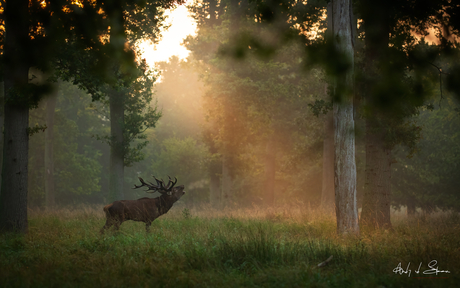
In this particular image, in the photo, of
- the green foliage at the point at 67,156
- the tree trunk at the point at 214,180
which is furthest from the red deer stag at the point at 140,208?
the green foliage at the point at 67,156

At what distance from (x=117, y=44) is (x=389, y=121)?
8884mm

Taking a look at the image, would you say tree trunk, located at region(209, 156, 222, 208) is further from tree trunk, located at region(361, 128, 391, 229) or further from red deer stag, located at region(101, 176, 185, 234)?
tree trunk, located at region(361, 128, 391, 229)

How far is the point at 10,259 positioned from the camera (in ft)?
24.5

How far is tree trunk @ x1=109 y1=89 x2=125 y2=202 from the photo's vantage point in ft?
65.3

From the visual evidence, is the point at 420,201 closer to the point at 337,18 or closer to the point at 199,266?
the point at 337,18

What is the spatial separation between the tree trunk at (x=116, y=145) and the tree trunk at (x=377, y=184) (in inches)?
Answer: 521

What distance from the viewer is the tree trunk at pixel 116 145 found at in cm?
1989

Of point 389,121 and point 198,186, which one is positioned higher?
point 389,121

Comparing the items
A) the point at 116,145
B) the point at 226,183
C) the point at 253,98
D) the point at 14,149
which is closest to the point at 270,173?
the point at 226,183

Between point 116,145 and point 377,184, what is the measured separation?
13804mm

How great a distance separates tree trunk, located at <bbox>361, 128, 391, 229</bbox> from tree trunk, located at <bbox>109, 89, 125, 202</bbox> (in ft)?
43.4

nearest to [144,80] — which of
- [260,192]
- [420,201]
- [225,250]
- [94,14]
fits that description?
[94,14]

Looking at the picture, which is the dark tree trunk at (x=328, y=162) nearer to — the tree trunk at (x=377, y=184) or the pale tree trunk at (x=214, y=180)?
the tree trunk at (x=377, y=184)

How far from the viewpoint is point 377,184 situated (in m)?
11.9
